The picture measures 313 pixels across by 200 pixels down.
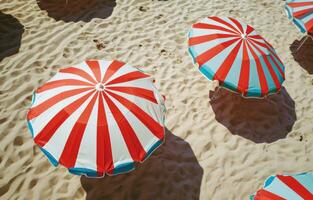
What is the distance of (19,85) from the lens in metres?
5.50

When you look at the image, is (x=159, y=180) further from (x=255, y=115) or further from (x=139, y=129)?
(x=255, y=115)

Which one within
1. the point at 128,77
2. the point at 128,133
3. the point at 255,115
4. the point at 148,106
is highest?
the point at 128,77

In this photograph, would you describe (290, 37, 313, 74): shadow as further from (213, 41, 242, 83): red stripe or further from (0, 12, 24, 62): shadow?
(0, 12, 24, 62): shadow

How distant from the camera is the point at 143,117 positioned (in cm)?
369

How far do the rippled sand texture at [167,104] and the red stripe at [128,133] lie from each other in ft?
4.34

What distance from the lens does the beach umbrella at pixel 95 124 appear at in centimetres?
340

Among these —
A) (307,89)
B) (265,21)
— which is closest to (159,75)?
(307,89)

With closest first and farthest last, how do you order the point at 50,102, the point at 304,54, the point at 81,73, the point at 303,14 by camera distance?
the point at 50,102 → the point at 81,73 → the point at 303,14 → the point at 304,54

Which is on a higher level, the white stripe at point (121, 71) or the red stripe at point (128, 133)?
the white stripe at point (121, 71)

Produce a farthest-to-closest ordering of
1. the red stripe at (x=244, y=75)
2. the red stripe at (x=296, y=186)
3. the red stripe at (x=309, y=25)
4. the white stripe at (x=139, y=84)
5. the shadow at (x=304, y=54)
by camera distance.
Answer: the shadow at (x=304, y=54), the red stripe at (x=309, y=25), the red stripe at (x=244, y=75), the white stripe at (x=139, y=84), the red stripe at (x=296, y=186)

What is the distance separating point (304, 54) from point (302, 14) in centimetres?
127

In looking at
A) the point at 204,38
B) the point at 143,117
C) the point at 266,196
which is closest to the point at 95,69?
the point at 143,117

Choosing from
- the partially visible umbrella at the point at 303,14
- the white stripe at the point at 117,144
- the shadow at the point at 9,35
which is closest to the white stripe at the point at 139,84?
the white stripe at the point at 117,144

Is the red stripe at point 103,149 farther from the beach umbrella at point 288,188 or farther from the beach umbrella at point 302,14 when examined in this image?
the beach umbrella at point 302,14
